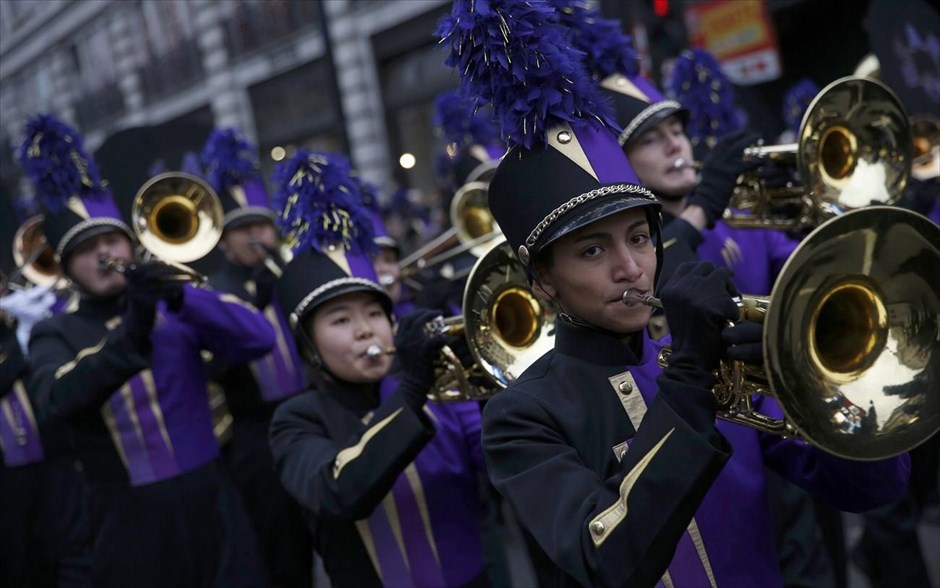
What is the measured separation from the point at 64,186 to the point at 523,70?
3285 mm

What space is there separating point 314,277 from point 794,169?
185cm

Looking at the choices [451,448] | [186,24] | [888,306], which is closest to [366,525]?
[451,448]

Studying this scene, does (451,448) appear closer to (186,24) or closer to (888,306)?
(888,306)

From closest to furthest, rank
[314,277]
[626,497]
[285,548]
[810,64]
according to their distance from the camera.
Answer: [626,497] < [314,277] < [285,548] < [810,64]

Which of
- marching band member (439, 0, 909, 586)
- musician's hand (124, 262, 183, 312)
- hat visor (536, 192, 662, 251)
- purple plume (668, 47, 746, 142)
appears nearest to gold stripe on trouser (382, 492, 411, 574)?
marching band member (439, 0, 909, 586)

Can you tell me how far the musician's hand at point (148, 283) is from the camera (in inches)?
159

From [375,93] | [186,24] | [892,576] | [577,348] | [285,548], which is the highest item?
[186,24]

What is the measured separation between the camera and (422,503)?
304 centimetres

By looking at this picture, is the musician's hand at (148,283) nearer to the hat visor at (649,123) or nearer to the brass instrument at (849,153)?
the hat visor at (649,123)

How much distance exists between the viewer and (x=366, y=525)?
9.89ft

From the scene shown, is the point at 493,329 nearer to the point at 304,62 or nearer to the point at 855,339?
the point at 855,339

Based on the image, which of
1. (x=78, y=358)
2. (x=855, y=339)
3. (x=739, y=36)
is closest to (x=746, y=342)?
(x=855, y=339)

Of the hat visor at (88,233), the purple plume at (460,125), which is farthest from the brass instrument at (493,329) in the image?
the purple plume at (460,125)

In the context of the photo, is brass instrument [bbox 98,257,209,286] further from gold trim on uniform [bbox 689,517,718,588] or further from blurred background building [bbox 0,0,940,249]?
gold trim on uniform [bbox 689,517,718,588]
